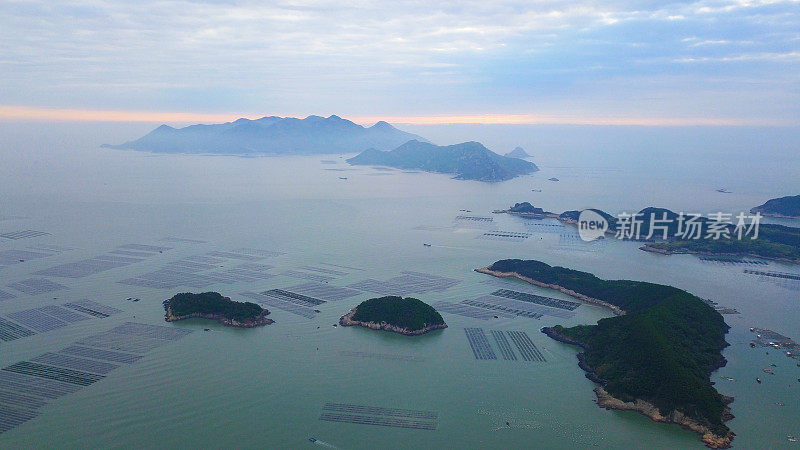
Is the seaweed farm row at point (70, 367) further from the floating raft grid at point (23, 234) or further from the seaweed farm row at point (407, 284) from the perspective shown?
the floating raft grid at point (23, 234)

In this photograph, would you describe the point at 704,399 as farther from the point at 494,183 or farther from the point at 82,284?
the point at 494,183

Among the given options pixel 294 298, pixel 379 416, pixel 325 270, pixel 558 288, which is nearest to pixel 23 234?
pixel 325 270

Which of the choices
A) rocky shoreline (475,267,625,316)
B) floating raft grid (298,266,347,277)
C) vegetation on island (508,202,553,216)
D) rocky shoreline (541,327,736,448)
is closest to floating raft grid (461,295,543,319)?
rocky shoreline (475,267,625,316)

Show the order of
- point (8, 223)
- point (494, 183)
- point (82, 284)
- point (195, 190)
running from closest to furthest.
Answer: point (82, 284)
point (8, 223)
point (195, 190)
point (494, 183)

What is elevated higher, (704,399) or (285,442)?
(704,399)

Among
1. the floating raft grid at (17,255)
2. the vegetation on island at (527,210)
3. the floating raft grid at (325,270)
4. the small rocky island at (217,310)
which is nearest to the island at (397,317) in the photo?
the small rocky island at (217,310)

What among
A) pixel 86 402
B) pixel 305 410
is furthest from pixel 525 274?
pixel 86 402

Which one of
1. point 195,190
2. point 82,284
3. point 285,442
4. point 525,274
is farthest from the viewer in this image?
point 195,190
